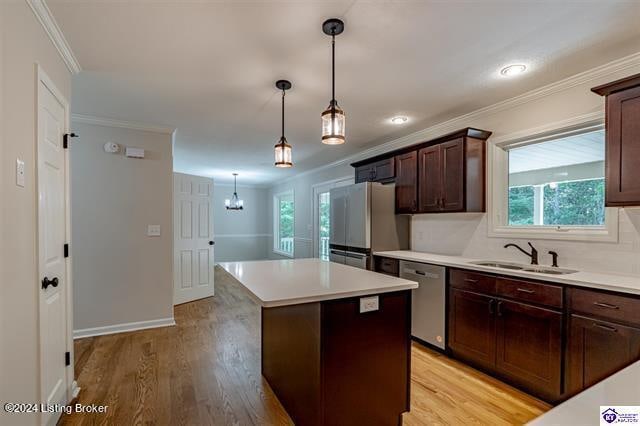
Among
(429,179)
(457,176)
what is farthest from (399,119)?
(457,176)

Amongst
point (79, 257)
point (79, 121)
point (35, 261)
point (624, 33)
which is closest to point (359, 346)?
point (35, 261)

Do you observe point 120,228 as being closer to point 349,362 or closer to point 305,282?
point 305,282

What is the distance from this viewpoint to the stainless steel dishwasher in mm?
3029

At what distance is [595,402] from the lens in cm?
69

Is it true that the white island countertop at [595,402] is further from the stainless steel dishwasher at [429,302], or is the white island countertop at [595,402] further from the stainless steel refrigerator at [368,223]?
the stainless steel refrigerator at [368,223]

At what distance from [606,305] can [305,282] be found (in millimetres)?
1902

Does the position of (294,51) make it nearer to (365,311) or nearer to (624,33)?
(365,311)

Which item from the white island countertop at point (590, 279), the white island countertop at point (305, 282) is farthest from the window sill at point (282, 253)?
the white island countertop at point (590, 279)

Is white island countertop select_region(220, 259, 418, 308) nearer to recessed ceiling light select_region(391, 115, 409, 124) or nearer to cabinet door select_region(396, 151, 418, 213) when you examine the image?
cabinet door select_region(396, 151, 418, 213)

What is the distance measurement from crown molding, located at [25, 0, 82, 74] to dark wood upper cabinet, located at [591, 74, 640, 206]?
344 centimetres

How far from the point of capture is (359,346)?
181 cm

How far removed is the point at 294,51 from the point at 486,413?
9.20ft

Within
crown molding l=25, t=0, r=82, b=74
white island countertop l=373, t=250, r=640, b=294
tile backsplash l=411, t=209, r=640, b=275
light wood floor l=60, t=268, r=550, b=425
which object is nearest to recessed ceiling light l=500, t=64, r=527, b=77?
tile backsplash l=411, t=209, r=640, b=275

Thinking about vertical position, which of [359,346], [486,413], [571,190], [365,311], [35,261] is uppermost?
[571,190]
